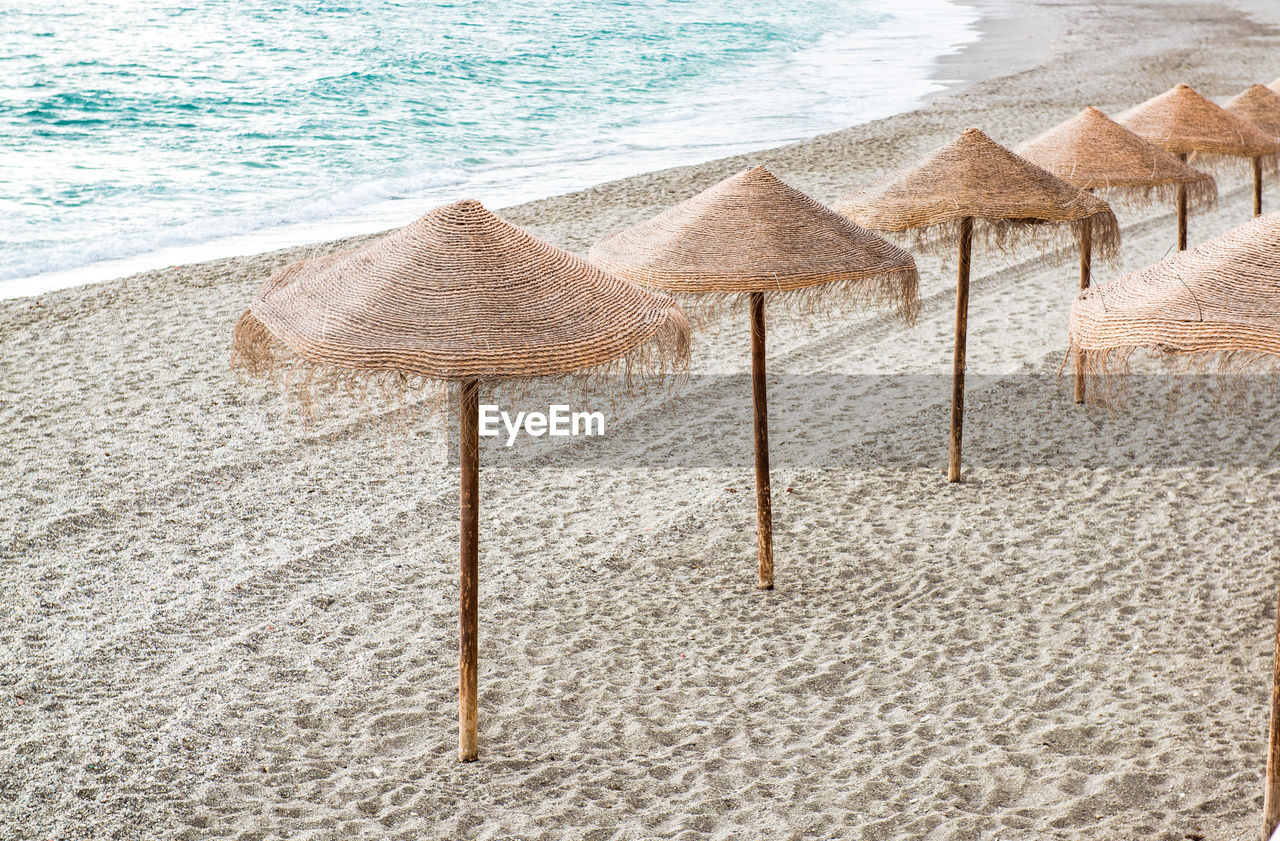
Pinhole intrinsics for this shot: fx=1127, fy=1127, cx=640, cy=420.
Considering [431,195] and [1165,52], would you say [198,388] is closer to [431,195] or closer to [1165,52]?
[431,195]

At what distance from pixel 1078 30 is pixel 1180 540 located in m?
29.5

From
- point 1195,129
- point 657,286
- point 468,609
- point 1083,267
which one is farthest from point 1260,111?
point 468,609

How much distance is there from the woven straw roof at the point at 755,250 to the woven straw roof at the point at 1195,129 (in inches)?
154

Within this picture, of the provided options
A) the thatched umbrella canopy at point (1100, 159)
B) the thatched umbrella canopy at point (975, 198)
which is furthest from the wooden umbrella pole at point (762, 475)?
the thatched umbrella canopy at point (1100, 159)

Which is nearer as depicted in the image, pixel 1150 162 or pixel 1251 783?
pixel 1251 783

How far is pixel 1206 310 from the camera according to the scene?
2947 millimetres

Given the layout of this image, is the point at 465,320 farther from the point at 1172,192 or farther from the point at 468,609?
the point at 1172,192

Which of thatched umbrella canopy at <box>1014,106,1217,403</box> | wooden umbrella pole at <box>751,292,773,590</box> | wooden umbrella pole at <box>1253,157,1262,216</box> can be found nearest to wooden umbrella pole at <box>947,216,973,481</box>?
thatched umbrella canopy at <box>1014,106,1217,403</box>

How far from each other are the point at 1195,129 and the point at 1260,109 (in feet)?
5.71

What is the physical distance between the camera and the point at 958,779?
368cm

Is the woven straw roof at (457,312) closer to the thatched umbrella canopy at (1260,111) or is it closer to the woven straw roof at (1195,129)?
the woven straw roof at (1195,129)

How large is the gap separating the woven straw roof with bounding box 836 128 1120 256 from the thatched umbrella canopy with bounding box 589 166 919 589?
58cm

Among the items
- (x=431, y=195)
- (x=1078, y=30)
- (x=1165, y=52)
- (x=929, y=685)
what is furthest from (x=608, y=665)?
(x=1078, y=30)

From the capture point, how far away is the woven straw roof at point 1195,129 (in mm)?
7508
